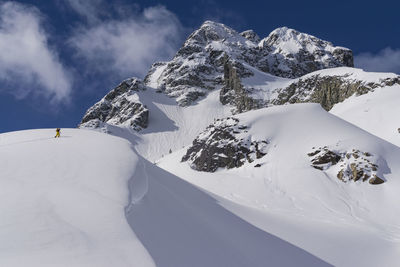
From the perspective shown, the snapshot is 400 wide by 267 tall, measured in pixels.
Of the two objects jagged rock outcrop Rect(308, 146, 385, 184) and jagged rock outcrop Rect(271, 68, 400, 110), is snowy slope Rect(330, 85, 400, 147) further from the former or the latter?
jagged rock outcrop Rect(308, 146, 385, 184)

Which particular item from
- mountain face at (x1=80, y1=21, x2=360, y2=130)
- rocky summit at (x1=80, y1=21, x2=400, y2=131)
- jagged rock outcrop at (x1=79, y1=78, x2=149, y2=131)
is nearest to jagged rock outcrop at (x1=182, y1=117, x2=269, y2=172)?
rocky summit at (x1=80, y1=21, x2=400, y2=131)

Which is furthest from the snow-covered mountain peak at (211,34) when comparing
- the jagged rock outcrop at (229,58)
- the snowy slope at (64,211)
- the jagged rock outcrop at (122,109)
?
the snowy slope at (64,211)

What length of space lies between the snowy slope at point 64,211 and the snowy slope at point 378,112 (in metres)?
31.6

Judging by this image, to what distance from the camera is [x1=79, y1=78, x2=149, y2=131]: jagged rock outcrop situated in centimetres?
7794

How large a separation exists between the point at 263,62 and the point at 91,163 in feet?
382

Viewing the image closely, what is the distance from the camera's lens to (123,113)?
8525cm

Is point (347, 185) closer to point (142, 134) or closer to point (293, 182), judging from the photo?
point (293, 182)

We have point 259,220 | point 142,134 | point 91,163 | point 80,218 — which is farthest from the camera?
point 142,134

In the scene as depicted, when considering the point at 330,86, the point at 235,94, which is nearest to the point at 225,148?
the point at 330,86

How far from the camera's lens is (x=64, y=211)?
15.3 ft

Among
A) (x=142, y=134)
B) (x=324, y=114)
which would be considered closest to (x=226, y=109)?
(x=142, y=134)

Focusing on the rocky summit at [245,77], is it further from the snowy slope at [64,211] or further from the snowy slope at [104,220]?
the snowy slope at [64,211]

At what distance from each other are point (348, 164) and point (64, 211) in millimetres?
20542

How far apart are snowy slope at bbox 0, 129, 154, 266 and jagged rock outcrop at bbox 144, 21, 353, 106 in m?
87.0
